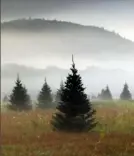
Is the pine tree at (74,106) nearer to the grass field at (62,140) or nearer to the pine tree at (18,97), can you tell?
the grass field at (62,140)

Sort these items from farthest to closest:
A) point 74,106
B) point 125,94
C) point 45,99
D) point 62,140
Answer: point 125,94
point 45,99
point 74,106
point 62,140

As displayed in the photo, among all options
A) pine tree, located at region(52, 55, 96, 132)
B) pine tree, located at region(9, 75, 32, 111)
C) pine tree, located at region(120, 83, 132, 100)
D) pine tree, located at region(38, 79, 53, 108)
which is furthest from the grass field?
pine tree, located at region(120, 83, 132, 100)

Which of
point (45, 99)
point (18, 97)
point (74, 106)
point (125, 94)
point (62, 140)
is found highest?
point (125, 94)

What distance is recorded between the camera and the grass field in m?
15.3

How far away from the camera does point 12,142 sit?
1731 cm

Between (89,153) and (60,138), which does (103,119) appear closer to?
(60,138)

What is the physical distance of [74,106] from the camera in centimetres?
2019

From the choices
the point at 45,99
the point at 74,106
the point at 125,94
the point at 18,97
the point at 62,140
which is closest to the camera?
the point at 62,140

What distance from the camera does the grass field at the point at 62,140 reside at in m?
15.3

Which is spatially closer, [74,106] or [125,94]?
[74,106]

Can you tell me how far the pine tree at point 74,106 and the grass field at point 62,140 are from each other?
926 millimetres

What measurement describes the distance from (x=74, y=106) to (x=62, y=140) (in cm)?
313

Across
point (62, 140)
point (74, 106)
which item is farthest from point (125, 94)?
point (62, 140)

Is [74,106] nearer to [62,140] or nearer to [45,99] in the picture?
[62,140]
